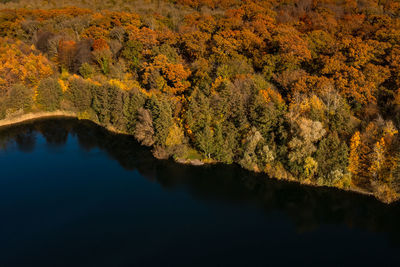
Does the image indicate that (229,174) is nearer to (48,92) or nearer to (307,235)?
(307,235)

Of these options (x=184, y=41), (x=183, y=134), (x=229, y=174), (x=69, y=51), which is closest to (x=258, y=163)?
(x=229, y=174)

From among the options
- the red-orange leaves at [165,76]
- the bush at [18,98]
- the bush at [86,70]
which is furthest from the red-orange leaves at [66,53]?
the red-orange leaves at [165,76]

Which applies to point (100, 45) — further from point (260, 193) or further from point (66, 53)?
point (260, 193)

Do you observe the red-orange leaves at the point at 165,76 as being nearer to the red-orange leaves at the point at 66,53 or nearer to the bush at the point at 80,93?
the bush at the point at 80,93

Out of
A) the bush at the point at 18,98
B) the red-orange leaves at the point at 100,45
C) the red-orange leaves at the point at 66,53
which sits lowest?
the bush at the point at 18,98

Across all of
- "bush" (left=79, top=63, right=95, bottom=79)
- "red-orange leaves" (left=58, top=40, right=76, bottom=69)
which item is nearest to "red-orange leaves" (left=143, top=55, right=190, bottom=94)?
"bush" (left=79, top=63, right=95, bottom=79)

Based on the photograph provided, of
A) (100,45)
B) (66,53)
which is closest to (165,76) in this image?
(100,45)
